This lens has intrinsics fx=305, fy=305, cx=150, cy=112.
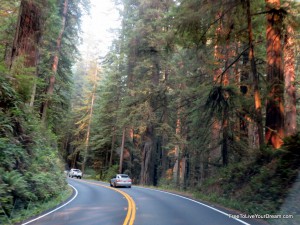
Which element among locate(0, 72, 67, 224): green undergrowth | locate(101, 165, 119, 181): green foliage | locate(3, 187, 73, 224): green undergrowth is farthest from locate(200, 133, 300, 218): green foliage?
locate(101, 165, 119, 181): green foliage

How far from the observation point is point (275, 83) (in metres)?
15.3

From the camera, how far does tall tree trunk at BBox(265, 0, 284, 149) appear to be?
15344 millimetres

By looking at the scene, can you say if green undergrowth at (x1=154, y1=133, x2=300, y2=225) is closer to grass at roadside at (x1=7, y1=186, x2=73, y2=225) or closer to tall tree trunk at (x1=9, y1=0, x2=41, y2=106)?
grass at roadside at (x1=7, y1=186, x2=73, y2=225)

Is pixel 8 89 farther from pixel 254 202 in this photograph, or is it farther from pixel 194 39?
pixel 254 202

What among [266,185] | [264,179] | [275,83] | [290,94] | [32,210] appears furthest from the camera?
[290,94]

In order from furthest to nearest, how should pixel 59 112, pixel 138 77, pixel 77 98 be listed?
pixel 77 98 → pixel 138 77 → pixel 59 112

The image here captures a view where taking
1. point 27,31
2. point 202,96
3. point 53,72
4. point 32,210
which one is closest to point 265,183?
point 202,96

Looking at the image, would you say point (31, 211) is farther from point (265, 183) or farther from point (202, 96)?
point (202, 96)

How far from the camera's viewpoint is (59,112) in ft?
95.2

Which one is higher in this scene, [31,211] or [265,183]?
[265,183]

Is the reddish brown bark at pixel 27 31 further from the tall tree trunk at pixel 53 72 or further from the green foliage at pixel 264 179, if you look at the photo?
the green foliage at pixel 264 179

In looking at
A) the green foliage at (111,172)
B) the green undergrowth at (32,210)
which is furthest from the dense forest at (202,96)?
the green foliage at (111,172)

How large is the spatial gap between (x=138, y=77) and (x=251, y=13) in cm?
1801

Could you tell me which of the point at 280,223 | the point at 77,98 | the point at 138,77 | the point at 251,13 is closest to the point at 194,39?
the point at 251,13
